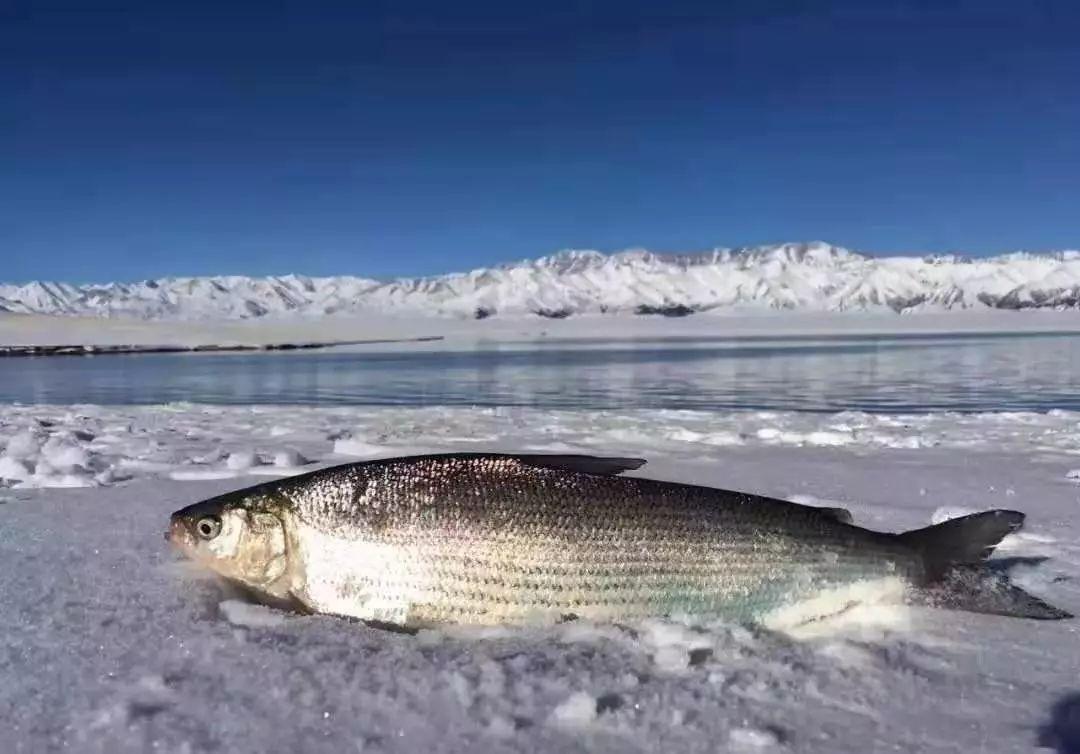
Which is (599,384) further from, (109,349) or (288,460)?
(109,349)

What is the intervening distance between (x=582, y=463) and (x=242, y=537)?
108 centimetres

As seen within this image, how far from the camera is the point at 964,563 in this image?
115 inches

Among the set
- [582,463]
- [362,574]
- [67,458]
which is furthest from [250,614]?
[67,458]

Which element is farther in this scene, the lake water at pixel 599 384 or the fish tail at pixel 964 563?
the lake water at pixel 599 384

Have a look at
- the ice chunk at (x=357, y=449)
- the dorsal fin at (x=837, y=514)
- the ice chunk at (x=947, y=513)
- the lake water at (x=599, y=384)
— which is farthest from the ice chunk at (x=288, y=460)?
the lake water at (x=599, y=384)

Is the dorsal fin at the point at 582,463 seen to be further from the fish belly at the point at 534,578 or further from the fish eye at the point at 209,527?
the fish eye at the point at 209,527

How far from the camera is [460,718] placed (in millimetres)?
2127

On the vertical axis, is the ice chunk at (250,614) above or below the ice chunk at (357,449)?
above

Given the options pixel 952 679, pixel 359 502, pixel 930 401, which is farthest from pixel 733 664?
pixel 930 401

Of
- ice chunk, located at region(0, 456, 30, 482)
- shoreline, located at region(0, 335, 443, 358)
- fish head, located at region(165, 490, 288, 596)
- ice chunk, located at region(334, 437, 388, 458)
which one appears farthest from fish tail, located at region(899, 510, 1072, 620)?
shoreline, located at region(0, 335, 443, 358)

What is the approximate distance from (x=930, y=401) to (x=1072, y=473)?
9742 mm

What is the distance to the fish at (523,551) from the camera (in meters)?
2.70

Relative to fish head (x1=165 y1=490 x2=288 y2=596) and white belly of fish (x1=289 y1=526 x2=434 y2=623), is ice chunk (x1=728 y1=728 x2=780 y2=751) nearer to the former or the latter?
white belly of fish (x1=289 y1=526 x2=434 y2=623)

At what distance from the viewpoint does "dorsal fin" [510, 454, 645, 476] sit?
287cm
